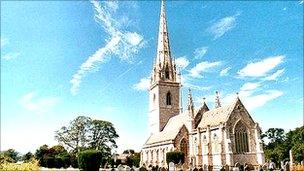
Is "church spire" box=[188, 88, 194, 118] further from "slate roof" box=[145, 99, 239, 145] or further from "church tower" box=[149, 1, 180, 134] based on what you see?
"church tower" box=[149, 1, 180, 134]

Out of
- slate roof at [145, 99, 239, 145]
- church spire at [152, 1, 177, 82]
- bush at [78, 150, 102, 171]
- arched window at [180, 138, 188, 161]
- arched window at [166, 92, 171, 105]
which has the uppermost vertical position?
church spire at [152, 1, 177, 82]

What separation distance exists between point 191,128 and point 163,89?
559 inches

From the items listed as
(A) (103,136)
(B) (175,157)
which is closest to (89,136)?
(A) (103,136)

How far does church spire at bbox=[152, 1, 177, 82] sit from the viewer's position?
213ft

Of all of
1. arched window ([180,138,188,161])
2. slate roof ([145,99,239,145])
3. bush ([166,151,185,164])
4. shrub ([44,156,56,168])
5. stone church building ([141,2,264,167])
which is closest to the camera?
stone church building ([141,2,264,167])

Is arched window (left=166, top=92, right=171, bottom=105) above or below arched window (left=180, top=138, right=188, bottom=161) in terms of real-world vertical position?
above

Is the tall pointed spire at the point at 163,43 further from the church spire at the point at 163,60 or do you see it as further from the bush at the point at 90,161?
the bush at the point at 90,161

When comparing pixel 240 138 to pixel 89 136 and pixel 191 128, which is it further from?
pixel 89 136

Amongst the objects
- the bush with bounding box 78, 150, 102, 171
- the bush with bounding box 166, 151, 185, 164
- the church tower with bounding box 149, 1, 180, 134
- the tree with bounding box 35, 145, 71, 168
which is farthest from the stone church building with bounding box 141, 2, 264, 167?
the bush with bounding box 78, 150, 102, 171

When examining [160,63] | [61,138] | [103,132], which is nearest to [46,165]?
[61,138]

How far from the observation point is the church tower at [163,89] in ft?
208

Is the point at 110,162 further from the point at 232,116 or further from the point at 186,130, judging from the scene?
the point at 232,116

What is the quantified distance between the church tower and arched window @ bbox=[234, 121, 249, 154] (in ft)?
65.2

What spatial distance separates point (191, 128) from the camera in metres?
51.3
